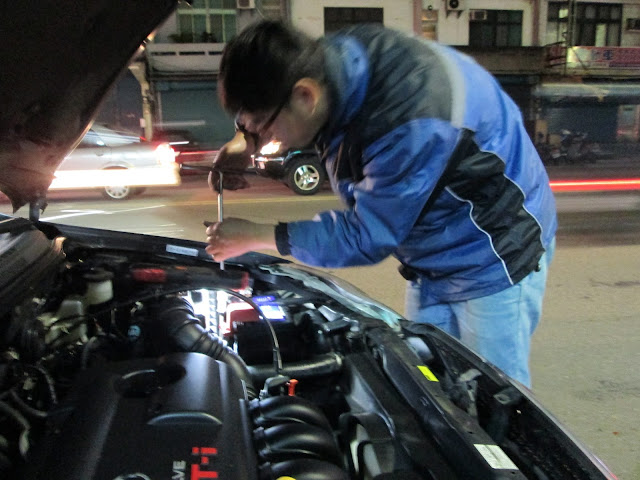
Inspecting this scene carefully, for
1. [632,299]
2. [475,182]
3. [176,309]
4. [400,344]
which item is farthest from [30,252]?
[632,299]

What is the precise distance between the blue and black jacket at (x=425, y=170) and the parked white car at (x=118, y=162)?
29.0 feet

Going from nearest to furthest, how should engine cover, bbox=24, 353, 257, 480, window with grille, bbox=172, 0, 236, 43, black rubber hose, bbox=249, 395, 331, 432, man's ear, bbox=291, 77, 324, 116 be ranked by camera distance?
1. engine cover, bbox=24, 353, 257, 480
2. black rubber hose, bbox=249, 395, 331, 432
3. man's ear, bbox=291, 77, 324, 116
4. window with grille, bbox=172, 0, 236, 43

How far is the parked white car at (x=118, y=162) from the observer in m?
10.2

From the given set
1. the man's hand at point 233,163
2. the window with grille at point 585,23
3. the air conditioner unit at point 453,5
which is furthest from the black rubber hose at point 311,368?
the window with grille at point 585,23

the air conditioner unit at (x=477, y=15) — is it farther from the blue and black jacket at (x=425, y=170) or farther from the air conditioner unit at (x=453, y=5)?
the blue and black jacket at (x=425, y=170)

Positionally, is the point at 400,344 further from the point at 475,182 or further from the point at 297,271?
the point at 297,271

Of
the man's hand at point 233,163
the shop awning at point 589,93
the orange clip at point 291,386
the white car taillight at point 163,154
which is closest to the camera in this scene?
the orange clip at point 291,386

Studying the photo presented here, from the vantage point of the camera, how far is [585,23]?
2291 centimetres

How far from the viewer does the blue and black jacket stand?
1.64 m

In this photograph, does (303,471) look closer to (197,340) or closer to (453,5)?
(197,340)

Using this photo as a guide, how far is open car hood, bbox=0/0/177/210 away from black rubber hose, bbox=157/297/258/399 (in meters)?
0.74

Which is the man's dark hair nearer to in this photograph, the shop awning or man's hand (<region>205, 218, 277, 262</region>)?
man's hand (<region>205, 218, 277, 262</region>)

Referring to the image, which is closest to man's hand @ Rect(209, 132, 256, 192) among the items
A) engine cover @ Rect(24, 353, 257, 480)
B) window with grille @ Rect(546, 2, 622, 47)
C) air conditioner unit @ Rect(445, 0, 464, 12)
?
engine cover @ Rect(24, 353, 257, 480)

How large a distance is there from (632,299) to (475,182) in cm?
399
